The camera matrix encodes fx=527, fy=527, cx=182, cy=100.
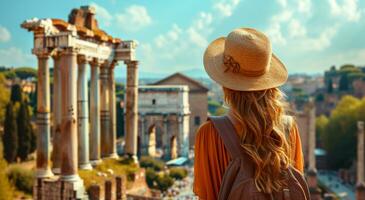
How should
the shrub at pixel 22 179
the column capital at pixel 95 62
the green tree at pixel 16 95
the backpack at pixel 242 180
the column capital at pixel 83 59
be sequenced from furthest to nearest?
the green tree at pixel 16 95 → the shrub at pixel 22 179 → the column capital at pixel 95 62 → the column capital at pixel 83 59 → the backpack at pixel 242 180

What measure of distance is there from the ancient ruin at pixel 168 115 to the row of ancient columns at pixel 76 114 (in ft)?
33.2

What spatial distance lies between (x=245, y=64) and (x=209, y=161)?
0.98ft

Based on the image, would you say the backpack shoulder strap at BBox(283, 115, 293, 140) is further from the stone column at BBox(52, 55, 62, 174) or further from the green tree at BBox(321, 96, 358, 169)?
the green tree at BBox(321, 96, 358, 169)

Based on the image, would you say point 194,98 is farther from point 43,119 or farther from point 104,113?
point 43,119

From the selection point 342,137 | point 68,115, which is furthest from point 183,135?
point 68,115

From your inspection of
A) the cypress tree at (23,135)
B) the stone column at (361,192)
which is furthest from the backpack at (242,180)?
the cypress tree at (23,135)

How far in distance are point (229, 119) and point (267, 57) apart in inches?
9.1

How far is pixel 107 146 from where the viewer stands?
380 inches

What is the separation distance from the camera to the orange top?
1443 mm

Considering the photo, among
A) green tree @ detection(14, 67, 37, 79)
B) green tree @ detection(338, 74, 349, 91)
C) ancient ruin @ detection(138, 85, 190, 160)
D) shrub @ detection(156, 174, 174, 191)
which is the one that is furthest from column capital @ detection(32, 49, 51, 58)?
green tree @ detection(338, 74, 349, 91)

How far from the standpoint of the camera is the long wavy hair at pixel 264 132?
1.38 m

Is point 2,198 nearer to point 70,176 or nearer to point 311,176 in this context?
point 70,176

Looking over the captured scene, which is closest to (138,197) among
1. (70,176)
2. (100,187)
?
(100,187)

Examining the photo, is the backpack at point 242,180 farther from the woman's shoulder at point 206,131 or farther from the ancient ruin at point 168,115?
the ancient ruin at point 168,115
